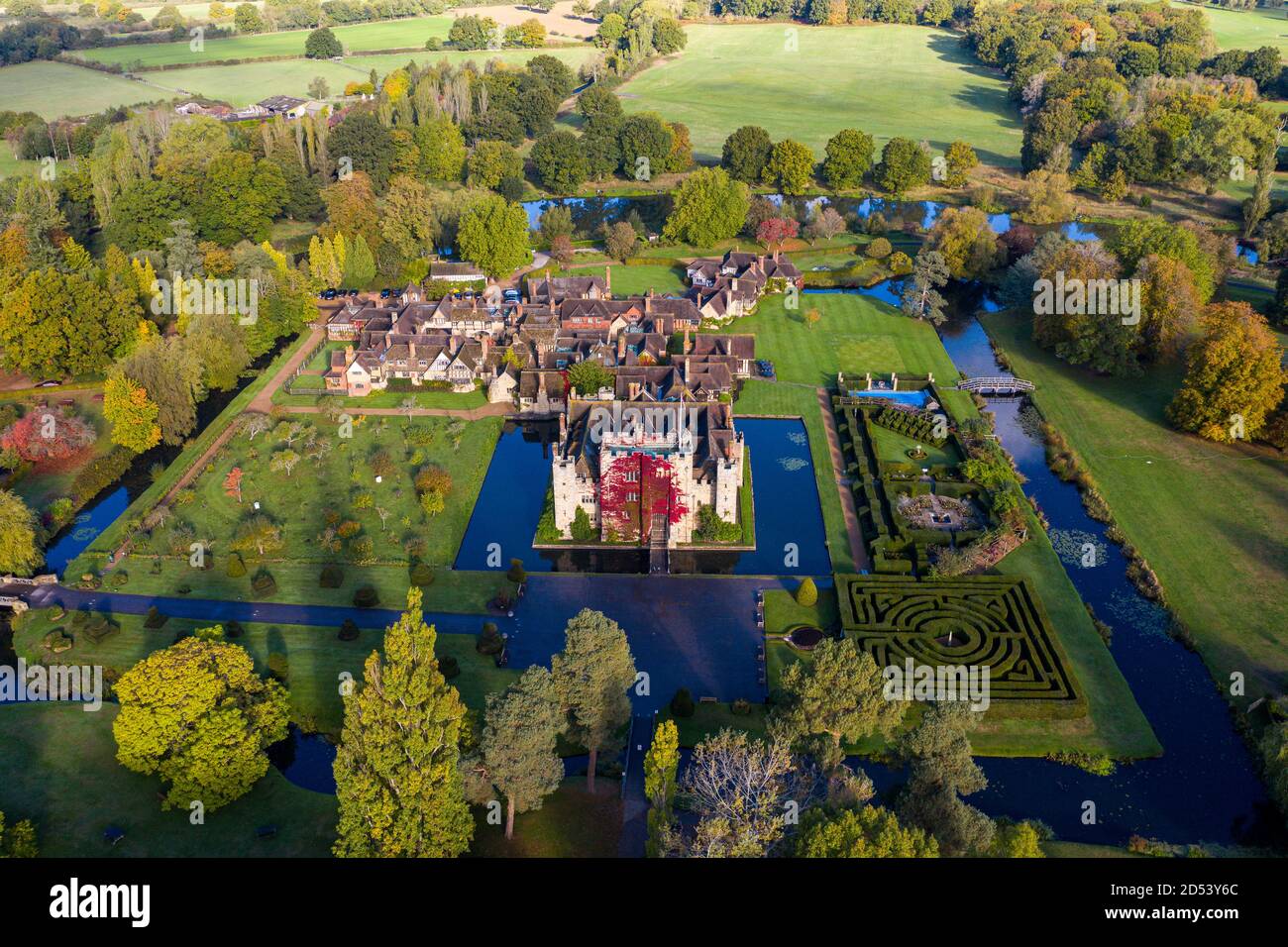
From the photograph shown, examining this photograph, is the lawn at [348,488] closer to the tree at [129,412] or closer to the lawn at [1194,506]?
the tree at [129,412]

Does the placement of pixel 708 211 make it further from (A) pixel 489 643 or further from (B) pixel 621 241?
(A) pixel 489 643

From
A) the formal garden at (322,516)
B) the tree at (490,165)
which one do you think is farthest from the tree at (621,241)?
the formal garden at (322,516)

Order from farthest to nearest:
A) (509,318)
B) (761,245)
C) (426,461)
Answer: (761,245) → (509,318) → (426,461)

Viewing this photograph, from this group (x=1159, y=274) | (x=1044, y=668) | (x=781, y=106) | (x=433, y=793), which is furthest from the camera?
(x=781, y=106)

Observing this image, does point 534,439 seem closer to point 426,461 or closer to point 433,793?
point 426,461

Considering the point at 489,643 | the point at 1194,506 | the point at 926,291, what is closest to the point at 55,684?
the point at 489,643

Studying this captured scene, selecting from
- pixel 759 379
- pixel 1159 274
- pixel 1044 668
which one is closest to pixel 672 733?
pixel 1044 668
